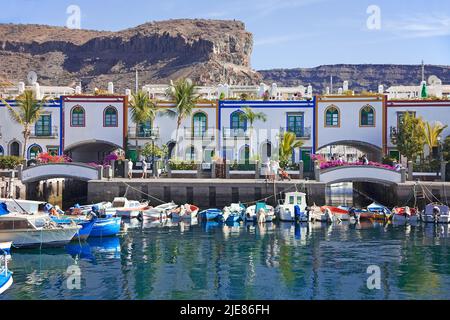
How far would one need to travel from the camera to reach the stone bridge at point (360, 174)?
174 ft

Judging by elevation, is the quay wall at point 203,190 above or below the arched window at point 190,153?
below

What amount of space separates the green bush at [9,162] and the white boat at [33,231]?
2465 cm

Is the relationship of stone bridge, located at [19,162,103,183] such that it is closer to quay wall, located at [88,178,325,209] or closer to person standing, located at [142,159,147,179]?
quay wall, located at [88,178,325,209]

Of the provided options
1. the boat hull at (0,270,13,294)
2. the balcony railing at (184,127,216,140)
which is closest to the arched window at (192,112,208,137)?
the balcony railing at (184,127,216,140)

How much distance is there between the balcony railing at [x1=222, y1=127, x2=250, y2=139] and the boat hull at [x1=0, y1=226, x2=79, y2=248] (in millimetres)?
28917

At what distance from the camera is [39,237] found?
3572 centimetres

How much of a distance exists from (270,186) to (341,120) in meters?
13.7

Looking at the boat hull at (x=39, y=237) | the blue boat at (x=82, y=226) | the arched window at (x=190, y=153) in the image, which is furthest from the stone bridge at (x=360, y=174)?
the boat hull at (x=39, y=237)

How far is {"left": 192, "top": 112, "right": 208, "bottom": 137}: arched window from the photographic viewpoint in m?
64.1

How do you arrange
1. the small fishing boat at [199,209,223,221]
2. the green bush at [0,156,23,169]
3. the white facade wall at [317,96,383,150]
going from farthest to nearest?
the white facade wall at [317,96,383,150] → the green bush at [0,156,23,169] → the small fishing boat at [199,209,223,221]

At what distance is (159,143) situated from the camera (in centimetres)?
6444

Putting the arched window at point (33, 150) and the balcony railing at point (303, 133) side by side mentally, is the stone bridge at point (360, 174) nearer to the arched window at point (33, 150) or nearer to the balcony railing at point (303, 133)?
the balcony railing at point (303, 133)

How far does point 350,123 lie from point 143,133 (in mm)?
20205

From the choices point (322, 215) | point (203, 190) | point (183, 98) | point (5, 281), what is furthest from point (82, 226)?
point (183, 98)
